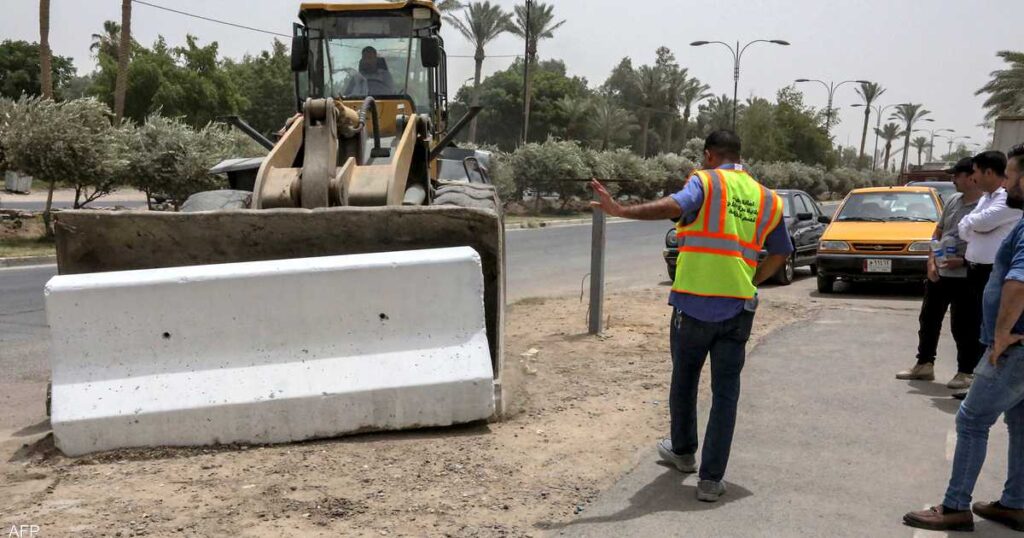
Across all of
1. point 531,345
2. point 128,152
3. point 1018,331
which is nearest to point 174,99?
point 128,152

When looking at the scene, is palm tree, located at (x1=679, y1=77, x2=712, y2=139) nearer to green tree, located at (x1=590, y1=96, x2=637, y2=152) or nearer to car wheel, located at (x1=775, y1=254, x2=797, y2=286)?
green tree, located at (x1=590, y1=96, x2=637, y2=152)

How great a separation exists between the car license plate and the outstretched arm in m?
9.67

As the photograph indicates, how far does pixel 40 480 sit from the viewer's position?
15.2 ft

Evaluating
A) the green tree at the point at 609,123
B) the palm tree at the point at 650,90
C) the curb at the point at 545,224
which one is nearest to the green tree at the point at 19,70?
the curb at the point at 545,224

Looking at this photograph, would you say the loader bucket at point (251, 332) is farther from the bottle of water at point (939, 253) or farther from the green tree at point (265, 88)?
the green tree at point (265, 88)

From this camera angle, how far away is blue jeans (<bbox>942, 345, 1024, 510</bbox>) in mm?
4285

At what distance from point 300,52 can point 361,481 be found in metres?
6.02

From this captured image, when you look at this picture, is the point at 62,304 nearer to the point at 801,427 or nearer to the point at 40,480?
the point at 40,480

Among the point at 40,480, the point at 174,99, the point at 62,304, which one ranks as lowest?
the point at 40,480

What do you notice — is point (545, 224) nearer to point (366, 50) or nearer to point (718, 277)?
point (366, 50)

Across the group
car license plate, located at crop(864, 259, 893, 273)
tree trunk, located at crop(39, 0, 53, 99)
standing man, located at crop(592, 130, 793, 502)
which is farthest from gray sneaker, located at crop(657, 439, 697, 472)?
tree trunk, located at crop(39, 0, 53, 99)

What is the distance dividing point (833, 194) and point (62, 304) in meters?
78.7

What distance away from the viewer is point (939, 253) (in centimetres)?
744

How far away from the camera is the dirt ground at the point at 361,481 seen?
412 centimetres
